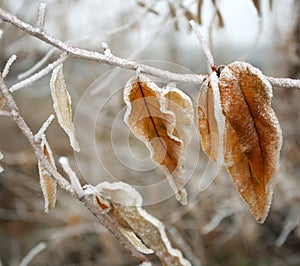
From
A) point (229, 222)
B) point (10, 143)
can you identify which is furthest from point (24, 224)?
point (229, 222)

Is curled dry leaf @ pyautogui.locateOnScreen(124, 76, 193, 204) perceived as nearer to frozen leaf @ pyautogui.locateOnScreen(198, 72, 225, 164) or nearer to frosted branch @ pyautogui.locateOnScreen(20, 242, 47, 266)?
frozen leaf @ pyautogui.locateOnScreen(198, 72, 225, 164)

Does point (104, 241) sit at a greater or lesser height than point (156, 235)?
lesser

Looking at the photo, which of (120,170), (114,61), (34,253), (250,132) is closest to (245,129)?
(250,132)

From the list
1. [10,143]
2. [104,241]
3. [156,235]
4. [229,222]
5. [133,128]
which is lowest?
[229,222]

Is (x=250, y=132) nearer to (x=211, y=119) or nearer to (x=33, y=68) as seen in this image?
(x=211, y=119)

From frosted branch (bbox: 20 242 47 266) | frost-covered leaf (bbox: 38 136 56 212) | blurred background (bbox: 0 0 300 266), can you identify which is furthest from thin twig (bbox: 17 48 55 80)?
blurred background (bbox: 0 0 300 266)

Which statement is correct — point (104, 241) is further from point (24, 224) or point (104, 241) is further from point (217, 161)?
point (217, 161)

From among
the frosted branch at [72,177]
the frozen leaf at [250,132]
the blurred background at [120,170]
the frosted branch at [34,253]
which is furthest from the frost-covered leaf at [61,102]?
the blurred background at [120,170]

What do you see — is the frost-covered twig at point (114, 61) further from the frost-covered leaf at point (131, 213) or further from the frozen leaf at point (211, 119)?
the frost-covered leaf at point (131, 213)
